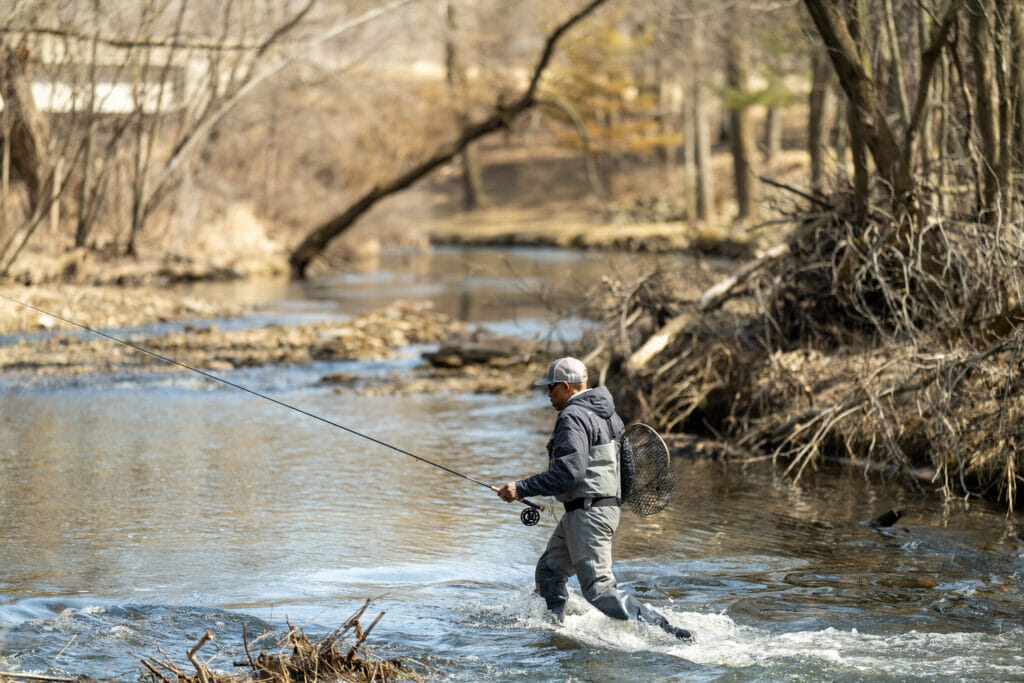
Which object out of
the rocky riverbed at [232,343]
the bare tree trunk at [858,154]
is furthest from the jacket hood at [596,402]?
the rocky riverbed at [232,343]

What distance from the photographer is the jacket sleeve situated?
6.45 meters

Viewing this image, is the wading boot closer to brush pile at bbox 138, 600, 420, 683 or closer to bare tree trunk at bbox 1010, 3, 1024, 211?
brush pile at bbox 138, 600, 420, 683

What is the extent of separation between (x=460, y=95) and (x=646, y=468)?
79.5 ft

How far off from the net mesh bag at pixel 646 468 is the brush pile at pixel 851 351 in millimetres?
3517

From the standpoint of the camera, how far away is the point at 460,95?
1185 inches

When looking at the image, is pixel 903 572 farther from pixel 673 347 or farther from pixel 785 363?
pixel 673 347

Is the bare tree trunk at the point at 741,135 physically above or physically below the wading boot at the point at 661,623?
above

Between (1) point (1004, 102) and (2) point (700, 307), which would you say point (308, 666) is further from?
(1) point (1004, 102)

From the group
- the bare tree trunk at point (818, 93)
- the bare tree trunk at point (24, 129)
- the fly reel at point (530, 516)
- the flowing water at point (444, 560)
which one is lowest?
the flowing water at point (444, 560)

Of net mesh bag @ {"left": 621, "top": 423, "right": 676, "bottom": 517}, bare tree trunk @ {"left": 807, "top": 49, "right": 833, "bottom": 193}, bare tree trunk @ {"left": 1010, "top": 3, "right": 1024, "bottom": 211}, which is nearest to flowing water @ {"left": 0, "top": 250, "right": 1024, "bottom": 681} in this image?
net mesh bag @ {"left": 621, "top": 423, "right": 676, "bottom": 517}

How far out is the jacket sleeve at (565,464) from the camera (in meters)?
6.45

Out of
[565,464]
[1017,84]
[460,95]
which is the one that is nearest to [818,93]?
[460,95]

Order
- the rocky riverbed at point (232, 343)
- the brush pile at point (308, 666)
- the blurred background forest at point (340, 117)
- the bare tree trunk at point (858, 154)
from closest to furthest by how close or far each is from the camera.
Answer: the brush pile at point (308, 666)
the bare tree trunk at point (858, 154)
the rocky riverbed at point (232, 343)
the blurred background forest at point (340, 117)

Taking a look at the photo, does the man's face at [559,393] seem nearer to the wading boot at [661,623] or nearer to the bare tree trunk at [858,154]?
the wading boot at [661,623]
